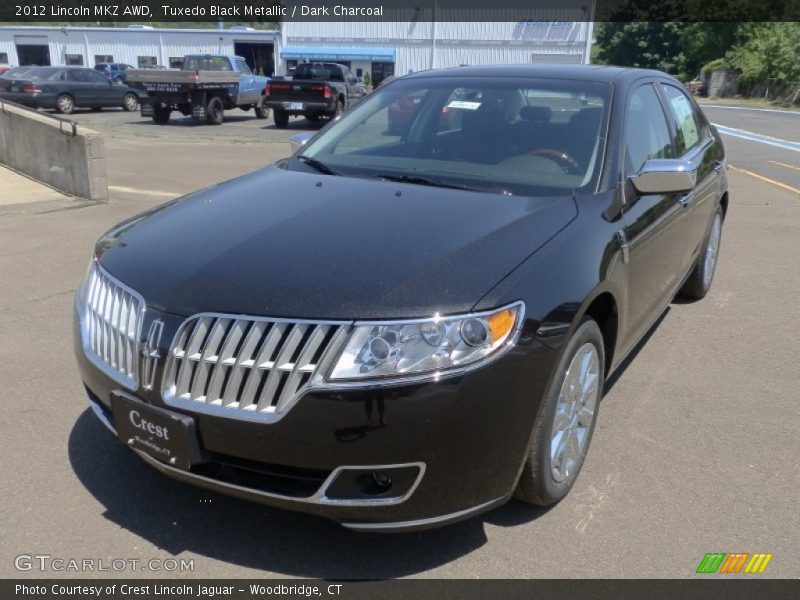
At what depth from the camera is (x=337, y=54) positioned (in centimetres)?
5203

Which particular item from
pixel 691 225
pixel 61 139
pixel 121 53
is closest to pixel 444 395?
pixel 691 225

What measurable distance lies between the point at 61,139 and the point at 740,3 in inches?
2739

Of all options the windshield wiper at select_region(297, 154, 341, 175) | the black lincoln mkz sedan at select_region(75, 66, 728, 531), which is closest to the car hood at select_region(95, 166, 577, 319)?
the black lincoln mkz sedan at select_region(75, 66, 728, 531)

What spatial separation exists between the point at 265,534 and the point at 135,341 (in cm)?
90

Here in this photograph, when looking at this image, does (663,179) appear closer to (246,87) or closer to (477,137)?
(477,137)

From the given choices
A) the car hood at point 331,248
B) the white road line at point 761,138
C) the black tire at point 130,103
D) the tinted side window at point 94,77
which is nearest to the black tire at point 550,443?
the car hood at point 331,248

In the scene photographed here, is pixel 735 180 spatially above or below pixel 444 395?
below

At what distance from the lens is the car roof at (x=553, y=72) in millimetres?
4078

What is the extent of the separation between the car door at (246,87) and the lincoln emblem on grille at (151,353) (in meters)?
21.5

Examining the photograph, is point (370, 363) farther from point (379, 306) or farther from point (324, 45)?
point (324, 45)

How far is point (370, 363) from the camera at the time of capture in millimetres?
2336

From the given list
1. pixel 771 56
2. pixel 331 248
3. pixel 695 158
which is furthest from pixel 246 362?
pixel 771 56

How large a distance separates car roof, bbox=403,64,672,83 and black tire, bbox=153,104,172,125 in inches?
718

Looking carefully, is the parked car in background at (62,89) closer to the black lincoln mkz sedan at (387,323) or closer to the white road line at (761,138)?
the white road line at (761,138)
